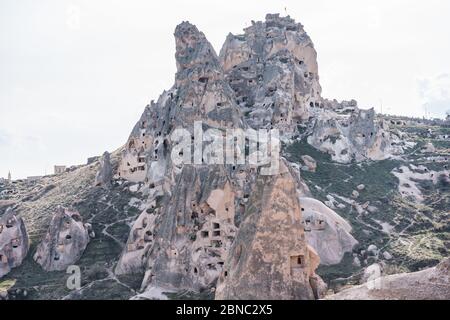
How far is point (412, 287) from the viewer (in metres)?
22.7

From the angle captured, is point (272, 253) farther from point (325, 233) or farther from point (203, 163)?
point (203, 163)

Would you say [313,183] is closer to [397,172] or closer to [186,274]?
[397,172]

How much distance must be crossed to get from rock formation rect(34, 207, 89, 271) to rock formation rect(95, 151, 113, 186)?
10.5 metres

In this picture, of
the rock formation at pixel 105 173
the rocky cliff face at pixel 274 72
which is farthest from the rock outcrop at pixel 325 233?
the rock formation at pixel 105 173

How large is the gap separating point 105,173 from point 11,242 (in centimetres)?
1389

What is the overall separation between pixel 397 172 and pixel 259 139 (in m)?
15.9

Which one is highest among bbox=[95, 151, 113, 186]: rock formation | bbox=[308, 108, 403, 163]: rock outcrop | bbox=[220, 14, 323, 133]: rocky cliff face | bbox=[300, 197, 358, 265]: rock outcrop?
bbox=[220, 14, 323, 133]: rocky cliff face

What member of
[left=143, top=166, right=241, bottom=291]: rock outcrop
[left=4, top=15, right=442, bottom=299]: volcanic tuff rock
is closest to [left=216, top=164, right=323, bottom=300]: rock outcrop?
[left=4, top=15, right=442, bottom=299]: volcanic tuff rock

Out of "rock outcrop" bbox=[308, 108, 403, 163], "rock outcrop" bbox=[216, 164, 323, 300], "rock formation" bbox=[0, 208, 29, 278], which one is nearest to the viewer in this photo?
"rock outcrop" bbox=[216, 164, 323, 300]

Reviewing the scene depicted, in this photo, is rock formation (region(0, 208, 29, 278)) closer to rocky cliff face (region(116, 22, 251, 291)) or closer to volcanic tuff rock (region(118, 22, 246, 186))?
rocky cliff face (region(116, 22, 251, 291))

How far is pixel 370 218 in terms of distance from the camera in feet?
193

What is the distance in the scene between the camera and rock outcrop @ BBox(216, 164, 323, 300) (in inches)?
999

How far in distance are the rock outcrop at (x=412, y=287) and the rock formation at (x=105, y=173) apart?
47.7m
